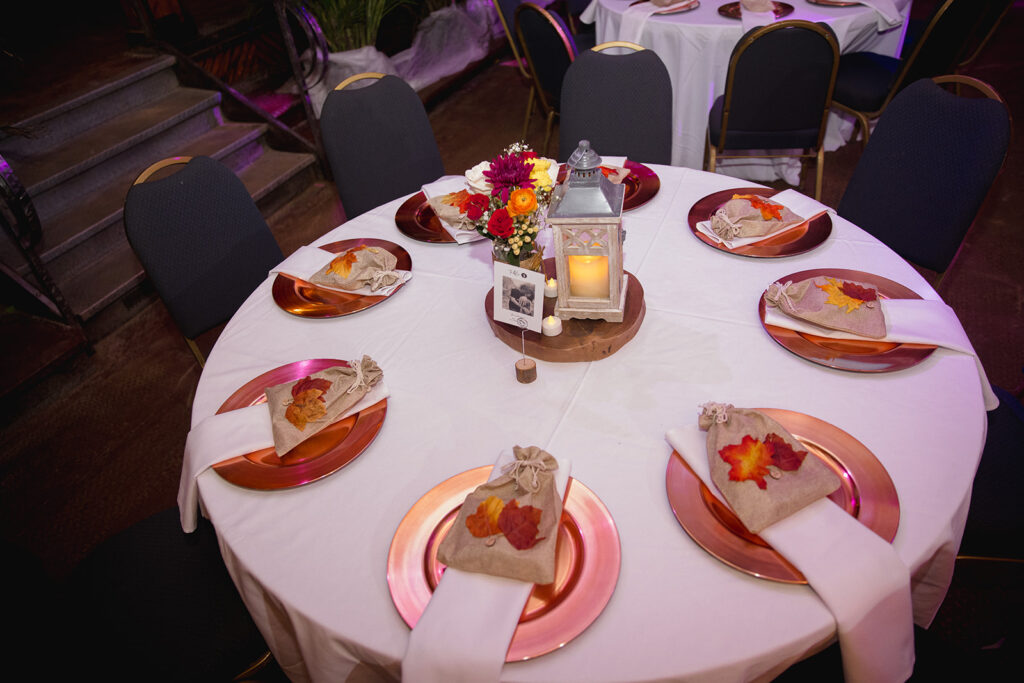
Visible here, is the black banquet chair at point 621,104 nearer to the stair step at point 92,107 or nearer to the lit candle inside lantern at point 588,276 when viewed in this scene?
the lit candle inside lantern at point 588,276

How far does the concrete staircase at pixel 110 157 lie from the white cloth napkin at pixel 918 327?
2.94 m

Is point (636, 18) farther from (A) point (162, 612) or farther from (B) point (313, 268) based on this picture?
(A) point (162, 612)

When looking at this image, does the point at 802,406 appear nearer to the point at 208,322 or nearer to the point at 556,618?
the point at 556,618

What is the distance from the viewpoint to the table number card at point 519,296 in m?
1.17

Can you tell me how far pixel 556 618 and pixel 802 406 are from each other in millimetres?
615

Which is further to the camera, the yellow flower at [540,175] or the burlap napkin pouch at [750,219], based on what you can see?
the burlap napkin pouch at [750,219]

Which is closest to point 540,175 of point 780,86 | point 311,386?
point 311,386

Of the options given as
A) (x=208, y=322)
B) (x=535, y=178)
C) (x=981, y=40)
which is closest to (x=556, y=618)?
(x=535, y=178)

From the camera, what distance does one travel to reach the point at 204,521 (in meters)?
1.35

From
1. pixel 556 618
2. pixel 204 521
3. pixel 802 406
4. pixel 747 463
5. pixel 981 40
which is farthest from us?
pixel 981 40

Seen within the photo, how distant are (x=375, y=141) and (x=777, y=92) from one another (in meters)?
1.74

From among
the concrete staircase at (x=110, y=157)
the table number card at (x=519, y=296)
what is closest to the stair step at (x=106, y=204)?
the concrete staircase at (x=110, y=157)

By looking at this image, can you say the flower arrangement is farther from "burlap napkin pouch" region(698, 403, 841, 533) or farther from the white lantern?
"burlap napkin pouch" region(698, 403, 841, 533)

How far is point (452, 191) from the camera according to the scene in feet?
5.89
